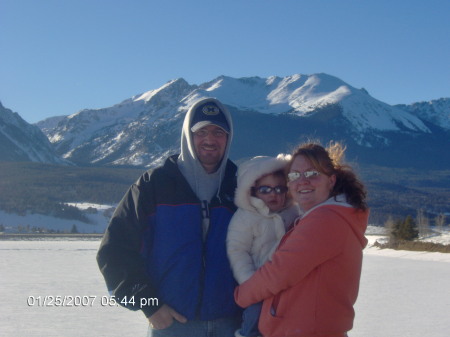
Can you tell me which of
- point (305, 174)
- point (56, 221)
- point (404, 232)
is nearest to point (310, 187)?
point (305, 174)

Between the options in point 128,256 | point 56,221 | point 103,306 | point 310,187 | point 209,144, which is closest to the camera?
point 310,187

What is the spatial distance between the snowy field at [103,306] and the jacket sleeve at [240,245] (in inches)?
158

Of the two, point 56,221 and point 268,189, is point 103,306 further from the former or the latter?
point 56,221

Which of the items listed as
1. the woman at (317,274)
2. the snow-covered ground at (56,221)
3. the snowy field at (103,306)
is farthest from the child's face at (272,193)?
the snow-covered ground at (56,221)

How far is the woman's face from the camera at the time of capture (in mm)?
2662

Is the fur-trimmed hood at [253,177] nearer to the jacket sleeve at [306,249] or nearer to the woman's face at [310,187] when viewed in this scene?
the woman's face at [310,187]

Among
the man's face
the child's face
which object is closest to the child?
the child's face

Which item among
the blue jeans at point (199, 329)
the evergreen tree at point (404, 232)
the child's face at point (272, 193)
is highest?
the child's face at point (272, 193)

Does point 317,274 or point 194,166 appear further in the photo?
point 194,166

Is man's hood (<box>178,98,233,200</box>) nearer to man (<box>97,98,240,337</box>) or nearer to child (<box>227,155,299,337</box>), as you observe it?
man (<box>97,98,240,337</box>)

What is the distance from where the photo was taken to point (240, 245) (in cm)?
291

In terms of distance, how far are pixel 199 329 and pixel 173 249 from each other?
0.46 meters

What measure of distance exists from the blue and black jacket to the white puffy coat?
13 cm

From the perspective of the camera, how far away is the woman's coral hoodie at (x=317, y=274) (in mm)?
2428
